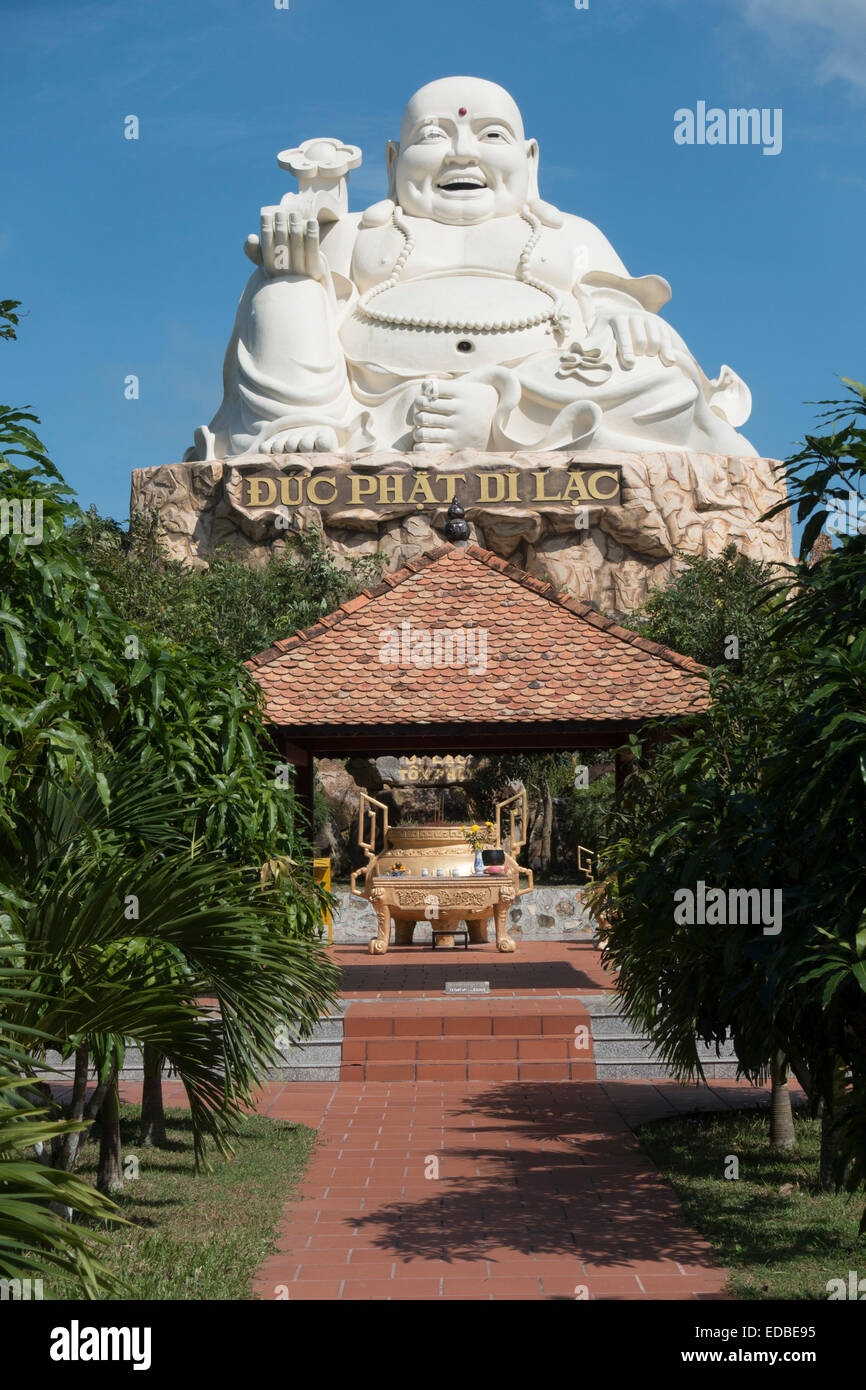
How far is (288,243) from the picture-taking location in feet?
88.8

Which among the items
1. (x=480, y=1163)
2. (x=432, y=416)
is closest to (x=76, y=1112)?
(x=480, y=1163)

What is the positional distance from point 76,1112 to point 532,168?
2731 centimetres

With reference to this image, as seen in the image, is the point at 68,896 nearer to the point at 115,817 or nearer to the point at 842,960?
the point at 115,817

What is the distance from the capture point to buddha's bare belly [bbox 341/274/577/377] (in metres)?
27.5

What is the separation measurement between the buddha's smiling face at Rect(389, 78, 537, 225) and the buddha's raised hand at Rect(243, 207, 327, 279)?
2.74 m

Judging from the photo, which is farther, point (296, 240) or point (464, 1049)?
point (296, 240)

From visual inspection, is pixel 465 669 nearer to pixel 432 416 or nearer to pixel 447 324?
pixel 432 416

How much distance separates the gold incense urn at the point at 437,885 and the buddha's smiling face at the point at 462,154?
17058 millimetres

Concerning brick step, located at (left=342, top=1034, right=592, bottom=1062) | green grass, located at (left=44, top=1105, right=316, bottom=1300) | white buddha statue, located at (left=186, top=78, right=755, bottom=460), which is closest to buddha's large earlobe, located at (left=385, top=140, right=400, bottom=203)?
white buddha statue, located at (left=186, top=78, right=755, bottom=460)

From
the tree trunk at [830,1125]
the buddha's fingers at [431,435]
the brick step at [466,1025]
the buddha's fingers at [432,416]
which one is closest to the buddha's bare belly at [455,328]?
the buddha's fingers at [432,416]

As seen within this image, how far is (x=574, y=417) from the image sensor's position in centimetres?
2694

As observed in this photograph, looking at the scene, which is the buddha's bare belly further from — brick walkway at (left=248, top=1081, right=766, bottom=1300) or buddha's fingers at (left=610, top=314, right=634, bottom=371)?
brick walkway at (left=248, top=1081, right=766, bottom=1300)

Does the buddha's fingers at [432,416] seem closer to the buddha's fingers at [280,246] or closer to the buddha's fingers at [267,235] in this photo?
the buddha's fingers at [280,246]

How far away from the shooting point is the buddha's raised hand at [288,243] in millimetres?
26875
